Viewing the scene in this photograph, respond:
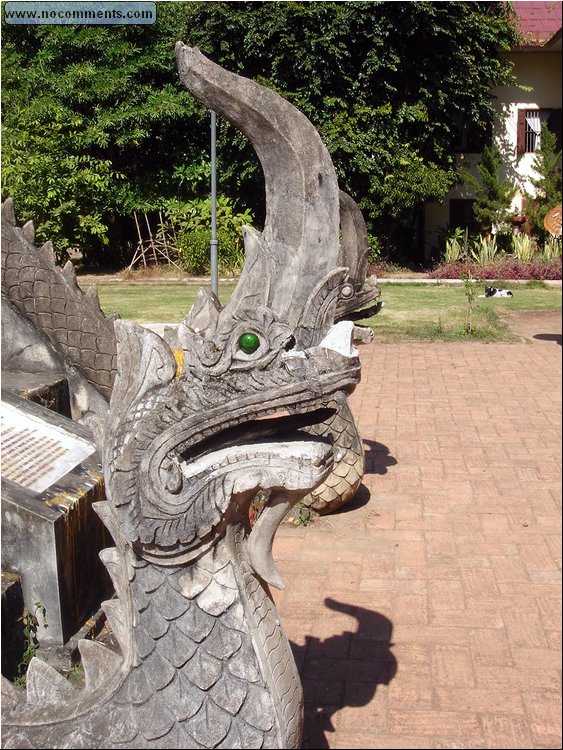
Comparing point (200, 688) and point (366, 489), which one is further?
point (366, 489)

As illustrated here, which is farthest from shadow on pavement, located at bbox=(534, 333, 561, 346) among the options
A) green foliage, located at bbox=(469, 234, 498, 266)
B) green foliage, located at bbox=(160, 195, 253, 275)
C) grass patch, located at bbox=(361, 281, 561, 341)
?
green foliage, located at bbox=(160, 195, 253, 275)

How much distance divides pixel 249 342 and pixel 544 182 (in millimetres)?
874

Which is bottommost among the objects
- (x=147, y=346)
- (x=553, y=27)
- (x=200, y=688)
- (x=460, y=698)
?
(x=460, y=698)

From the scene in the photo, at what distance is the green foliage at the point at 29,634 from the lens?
10.8 ft

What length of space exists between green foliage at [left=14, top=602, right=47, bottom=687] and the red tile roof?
2886mm

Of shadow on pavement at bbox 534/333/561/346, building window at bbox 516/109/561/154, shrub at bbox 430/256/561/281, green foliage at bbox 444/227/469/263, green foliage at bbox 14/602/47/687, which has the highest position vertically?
green foliage at bbox 444/227/469/263

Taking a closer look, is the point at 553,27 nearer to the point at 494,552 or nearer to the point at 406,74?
the point at 494,552

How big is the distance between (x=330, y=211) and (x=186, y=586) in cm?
228

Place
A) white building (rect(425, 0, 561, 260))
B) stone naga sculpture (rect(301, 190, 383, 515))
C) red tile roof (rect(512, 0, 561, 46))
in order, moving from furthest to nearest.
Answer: stone naga sculpture (rect(301, 190, 383, 515)), red tile roof (rect(512, 0, 561, 46)), white building (rect(425, 0, 561, 260))

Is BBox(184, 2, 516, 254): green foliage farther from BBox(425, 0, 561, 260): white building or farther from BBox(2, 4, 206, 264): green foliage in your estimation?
BBox(425, 0, 561, 260): white building

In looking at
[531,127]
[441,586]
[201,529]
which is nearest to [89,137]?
[441,586]

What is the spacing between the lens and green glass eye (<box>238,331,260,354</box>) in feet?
6.45

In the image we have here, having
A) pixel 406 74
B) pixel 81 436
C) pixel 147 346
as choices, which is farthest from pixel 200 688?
pixel 406 74

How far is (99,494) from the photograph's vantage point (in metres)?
3.69
